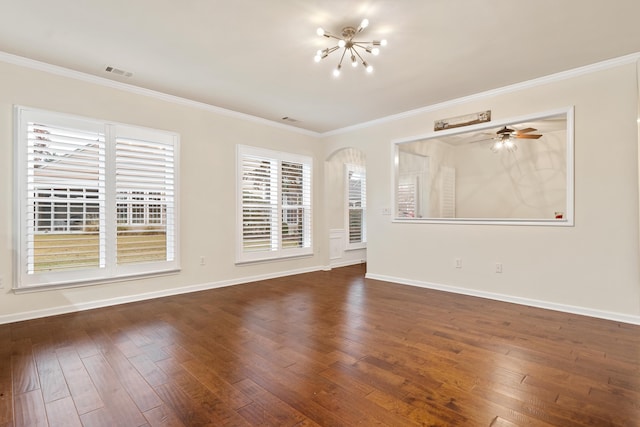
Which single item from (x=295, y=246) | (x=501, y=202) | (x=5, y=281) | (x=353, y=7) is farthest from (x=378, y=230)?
(x=5, y=281)

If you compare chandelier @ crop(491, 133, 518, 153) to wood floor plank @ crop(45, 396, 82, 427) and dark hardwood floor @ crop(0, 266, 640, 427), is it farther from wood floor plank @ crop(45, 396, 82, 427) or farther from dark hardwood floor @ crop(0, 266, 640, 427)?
wood floor plank @ crop(45, 396, 82, 427)

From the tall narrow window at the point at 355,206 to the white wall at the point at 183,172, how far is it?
48.9 inches

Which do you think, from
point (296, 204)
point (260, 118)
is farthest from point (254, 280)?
point (260, 118)

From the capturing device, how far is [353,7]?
2.45m

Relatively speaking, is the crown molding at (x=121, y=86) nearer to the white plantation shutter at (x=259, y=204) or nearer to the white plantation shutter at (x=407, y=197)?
the white plantation shutter at (x=259, y=204)

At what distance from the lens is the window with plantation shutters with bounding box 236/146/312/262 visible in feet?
16.9

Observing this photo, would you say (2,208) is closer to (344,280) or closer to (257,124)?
(257,124)

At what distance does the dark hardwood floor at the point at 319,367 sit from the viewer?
1776 mm

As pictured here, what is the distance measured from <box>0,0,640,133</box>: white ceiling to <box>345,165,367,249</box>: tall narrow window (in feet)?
9.50

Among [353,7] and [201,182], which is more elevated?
[353,7]

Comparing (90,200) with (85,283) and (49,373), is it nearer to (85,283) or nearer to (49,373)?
(85,283)

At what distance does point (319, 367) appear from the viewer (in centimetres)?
230

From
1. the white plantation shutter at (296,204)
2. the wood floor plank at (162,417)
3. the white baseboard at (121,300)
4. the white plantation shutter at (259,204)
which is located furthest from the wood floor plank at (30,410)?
the white plantation shutter at (296,204)

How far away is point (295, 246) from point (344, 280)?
3.75ft
